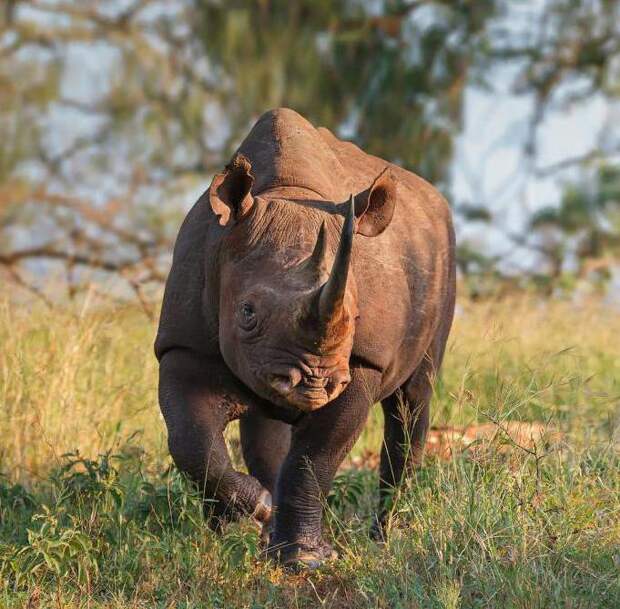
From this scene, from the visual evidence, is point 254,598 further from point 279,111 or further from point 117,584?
point 279,111

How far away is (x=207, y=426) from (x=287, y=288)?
67cm

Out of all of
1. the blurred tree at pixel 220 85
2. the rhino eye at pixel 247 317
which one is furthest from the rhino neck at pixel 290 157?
the blurred tree at pixel 220 85

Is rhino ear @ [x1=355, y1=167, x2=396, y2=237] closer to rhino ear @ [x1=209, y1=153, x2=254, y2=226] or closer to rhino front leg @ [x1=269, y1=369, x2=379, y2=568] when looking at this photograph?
rhino ear @ [x1=209, y1=153, x2=254, y2=226]

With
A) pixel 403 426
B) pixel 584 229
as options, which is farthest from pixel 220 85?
pixel 403 426

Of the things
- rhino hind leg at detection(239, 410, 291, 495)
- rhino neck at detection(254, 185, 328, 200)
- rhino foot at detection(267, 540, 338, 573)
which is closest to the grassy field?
rhino foot at detection(267, 540, 338, 573)

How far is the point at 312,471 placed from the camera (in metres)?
4.68

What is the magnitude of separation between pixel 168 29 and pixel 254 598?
11550 millimetres

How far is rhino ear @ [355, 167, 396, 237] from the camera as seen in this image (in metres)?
4.68

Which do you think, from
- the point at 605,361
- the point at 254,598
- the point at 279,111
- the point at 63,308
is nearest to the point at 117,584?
the point at 254,598

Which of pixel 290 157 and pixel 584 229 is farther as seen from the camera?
pixel 584 229

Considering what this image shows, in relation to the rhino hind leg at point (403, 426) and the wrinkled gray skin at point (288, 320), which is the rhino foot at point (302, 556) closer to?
the wrinkled gray skin at point (288, 320)

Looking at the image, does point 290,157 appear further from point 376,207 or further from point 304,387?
point 304,387

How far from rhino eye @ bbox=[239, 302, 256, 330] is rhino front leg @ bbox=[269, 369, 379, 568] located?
57cm

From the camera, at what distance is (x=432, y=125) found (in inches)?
568
